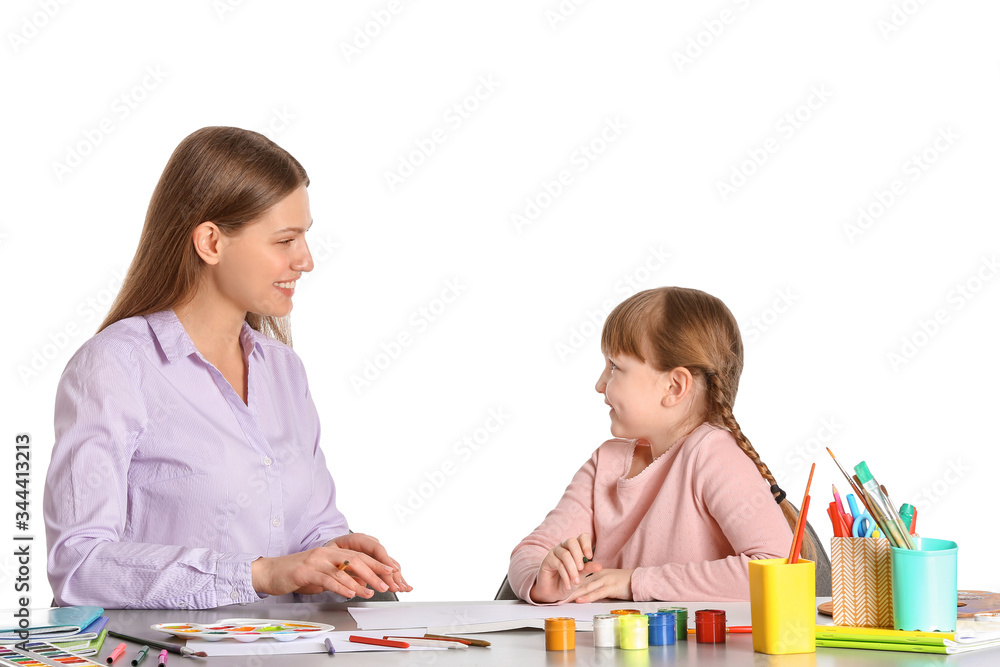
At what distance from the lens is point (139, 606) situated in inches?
59.6

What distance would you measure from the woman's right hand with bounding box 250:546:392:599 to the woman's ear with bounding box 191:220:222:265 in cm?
61

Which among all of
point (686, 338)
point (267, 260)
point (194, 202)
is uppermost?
point (194, 202)

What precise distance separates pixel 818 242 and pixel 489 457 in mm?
1275

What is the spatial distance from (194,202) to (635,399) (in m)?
0.90

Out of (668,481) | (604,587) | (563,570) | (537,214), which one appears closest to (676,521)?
(668,481)

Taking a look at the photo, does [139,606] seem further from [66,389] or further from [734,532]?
[734,532]

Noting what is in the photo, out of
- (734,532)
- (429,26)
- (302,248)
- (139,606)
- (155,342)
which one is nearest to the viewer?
(139,606)

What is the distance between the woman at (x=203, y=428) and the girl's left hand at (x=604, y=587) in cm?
30

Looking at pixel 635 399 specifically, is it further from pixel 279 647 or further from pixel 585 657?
pixel 279 647

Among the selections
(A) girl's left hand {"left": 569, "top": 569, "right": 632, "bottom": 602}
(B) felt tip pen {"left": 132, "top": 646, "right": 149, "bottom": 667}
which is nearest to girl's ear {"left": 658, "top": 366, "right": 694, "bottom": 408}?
(A) girl's left hand {"left": 569, "top": 569, "right": 632, "bottom": 602}

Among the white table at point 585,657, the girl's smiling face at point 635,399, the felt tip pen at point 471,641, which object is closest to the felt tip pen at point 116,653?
the white table at point 585,657

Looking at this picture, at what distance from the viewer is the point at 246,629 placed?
126cm

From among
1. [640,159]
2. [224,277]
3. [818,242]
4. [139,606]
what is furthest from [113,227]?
[818,242]

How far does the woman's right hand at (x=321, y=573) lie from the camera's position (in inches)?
58.4
